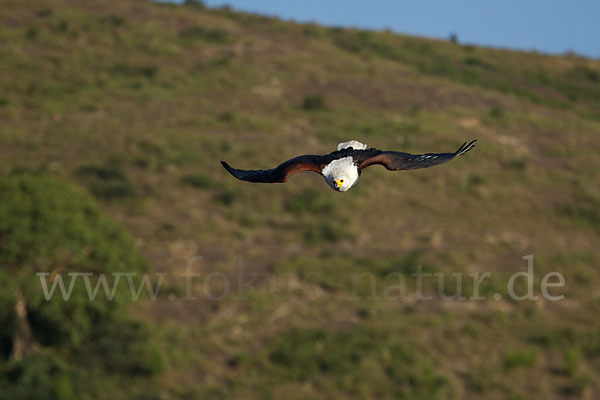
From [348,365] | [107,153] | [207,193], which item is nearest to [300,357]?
[348,365]

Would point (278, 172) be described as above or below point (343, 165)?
below

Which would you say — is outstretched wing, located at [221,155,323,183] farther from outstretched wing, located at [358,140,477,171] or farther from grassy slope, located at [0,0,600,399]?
grassy slope, located at [0,0,600,399]

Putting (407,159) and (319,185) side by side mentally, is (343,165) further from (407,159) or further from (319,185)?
(319,185)

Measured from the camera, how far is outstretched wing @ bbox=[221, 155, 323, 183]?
11797mm

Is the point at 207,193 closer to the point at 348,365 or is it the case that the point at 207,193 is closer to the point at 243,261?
the point at 243,261

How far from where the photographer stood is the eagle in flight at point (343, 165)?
11477 mm

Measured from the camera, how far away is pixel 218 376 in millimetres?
27016

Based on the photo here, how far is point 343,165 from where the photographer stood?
11883 mm

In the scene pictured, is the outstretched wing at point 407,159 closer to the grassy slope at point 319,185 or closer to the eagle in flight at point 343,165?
the eagle in flight at point 343,165

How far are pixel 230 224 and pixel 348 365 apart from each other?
1008 cm

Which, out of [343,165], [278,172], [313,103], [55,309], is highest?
[313,103]

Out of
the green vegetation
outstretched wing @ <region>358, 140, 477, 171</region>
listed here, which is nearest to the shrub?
the green vegetation

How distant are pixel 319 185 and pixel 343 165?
90.9ft

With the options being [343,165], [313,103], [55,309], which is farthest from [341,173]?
[313,103]
